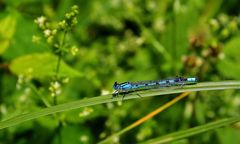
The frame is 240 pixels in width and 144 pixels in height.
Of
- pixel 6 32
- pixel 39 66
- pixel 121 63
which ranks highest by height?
pixel 121 63

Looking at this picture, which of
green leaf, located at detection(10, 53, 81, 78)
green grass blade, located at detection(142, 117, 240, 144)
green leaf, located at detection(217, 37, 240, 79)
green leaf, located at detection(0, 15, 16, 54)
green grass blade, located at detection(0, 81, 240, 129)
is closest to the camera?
green grass blade, located at detection(0, 81, 240, 129)

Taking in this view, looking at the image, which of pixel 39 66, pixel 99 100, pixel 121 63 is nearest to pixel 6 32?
pixel 39 66

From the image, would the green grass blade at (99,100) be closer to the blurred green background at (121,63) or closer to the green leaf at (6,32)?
the blurred green background at (121,63)

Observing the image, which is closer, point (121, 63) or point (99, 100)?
point (99, 100)

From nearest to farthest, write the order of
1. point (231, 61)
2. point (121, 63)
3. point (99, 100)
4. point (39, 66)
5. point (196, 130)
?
point (99, 100) < point (196, 130) < point (39, 66) < point (231, 61) < point (121, 63)

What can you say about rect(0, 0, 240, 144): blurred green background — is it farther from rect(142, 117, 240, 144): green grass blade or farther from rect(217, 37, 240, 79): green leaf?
rect(142, 117, 240, 144): green grass blade

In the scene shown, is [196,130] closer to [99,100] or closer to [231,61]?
[99,100]

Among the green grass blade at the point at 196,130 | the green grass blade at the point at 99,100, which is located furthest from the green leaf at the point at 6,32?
the green grass blade at the point at 196,130

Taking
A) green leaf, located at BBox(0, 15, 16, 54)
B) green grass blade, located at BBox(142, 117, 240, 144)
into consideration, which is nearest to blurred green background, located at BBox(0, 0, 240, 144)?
green leaf, located at BBox(0, 15, 16, 54)

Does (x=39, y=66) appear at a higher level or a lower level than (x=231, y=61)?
lower
